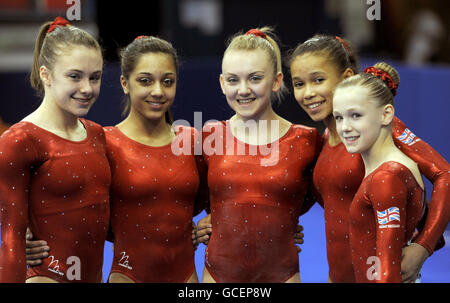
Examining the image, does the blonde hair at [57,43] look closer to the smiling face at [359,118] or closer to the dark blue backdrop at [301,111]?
the smiling face at [359,118]

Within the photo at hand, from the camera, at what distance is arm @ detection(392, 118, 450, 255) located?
2.42 m

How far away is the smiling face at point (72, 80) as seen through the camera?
2414mm

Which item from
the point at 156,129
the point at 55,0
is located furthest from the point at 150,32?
the point at 156,129

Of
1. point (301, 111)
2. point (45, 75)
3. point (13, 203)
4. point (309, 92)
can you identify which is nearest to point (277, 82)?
point (309, 92)

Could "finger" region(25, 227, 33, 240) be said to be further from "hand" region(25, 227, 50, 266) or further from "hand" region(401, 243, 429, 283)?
"hand" region(401, 243, 429, 283)

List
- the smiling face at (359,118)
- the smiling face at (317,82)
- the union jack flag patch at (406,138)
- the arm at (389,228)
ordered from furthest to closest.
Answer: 1. the smiling face at (317,82)
2. the union jack flag patch at (406,138)
3. the smiling face at (359,118)
4. the arm at (389,228)

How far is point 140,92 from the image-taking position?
8.77 feet

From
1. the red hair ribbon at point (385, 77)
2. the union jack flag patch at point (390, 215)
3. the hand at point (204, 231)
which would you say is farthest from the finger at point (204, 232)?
the red hair ribbon at point (385, 77)

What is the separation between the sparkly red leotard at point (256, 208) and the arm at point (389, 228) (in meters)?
0.46

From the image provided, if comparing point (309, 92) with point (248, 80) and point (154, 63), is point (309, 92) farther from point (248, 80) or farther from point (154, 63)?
point (154, 63)

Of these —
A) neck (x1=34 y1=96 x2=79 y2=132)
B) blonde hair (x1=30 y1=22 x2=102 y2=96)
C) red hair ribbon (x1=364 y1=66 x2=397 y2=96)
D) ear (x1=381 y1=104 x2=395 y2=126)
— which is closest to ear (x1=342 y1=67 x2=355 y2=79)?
Answer: red hair ribbon (x1=364 y1=66 x2=397 y2=96)

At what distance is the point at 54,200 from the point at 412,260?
1264 millimetres

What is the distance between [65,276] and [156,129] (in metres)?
0.69

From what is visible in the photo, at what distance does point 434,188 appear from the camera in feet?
8.11
